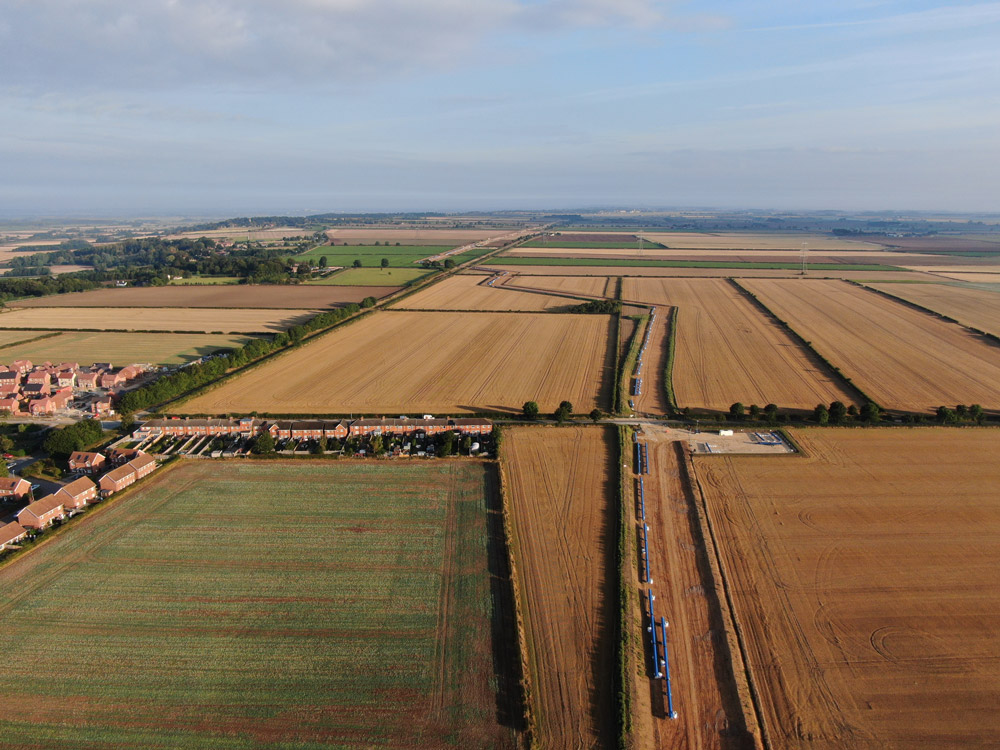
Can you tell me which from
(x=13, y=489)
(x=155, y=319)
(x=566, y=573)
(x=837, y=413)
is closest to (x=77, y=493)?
(x=13, y=489)

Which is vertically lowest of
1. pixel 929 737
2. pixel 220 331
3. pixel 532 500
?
pixel 929 737

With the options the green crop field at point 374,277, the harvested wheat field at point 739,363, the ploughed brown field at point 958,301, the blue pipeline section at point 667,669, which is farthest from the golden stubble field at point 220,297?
the ploughed brown field at point 958,301

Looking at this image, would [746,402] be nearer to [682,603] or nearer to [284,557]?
[682,603]

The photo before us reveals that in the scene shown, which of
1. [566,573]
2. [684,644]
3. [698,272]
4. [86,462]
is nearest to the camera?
[684,644]

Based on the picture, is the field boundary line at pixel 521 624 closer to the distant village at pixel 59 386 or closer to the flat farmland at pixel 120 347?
the distant village at pixel 59 386

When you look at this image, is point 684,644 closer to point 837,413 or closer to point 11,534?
point 837,413

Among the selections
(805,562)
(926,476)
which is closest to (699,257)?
(926,476)
